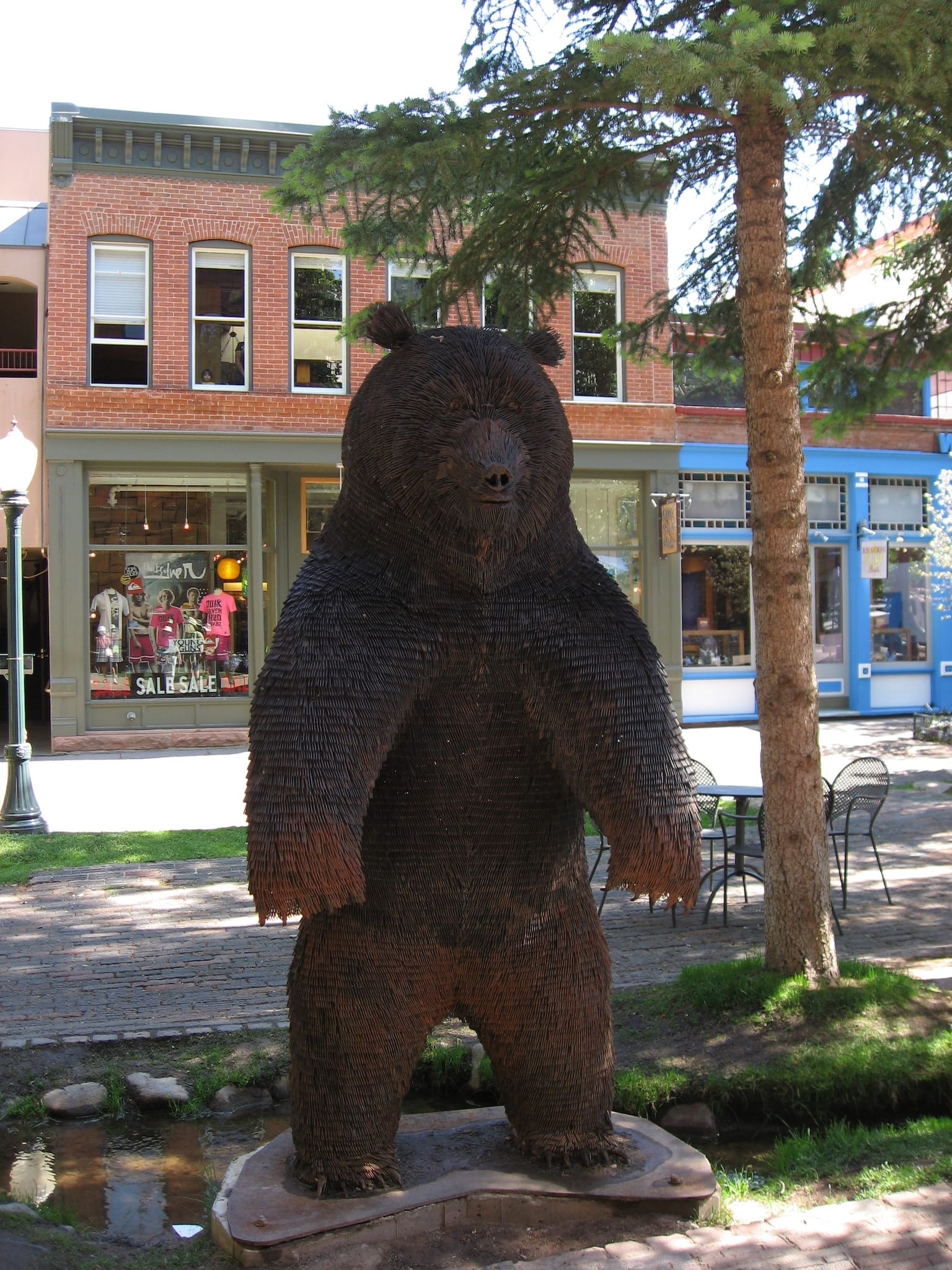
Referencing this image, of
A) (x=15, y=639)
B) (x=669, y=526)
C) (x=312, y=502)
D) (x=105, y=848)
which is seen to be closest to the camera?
(x=105, y=848)

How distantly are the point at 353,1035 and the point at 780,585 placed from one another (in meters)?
2.94

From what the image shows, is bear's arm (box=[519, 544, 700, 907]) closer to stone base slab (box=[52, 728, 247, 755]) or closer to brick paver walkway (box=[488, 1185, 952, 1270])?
brick paver walkway (box=[488, 1185, 952, 1270])

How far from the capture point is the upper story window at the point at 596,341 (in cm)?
1647

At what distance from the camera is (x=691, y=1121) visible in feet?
13.8

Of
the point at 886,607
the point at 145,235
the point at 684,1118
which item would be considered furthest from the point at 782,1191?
the point at 886,607

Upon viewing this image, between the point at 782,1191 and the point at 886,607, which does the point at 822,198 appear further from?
the point at 886,607

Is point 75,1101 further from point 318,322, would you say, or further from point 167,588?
Result: point 318,322

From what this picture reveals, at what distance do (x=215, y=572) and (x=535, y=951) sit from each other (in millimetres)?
13223

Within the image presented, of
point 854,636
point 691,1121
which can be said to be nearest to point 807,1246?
point 691,1121

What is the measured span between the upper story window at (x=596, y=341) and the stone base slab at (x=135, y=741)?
717 centimetres

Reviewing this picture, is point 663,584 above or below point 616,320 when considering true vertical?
below

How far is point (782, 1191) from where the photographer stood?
347 centimetres

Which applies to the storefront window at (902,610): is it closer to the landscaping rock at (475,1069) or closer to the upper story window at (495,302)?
the upper story window at (495,302)

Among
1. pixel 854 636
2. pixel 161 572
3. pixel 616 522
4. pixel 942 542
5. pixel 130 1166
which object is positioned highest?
pixel 616 522
